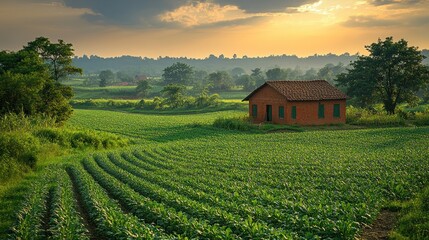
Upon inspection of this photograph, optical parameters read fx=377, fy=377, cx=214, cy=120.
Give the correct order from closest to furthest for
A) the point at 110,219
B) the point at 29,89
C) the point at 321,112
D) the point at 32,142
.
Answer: the point at 110,219 → the point at 32,142 → the point at 29,89 → the point at 321,112

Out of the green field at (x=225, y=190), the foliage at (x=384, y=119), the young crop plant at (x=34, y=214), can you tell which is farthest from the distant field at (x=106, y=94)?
the young crop plant at (x=34, y=214)

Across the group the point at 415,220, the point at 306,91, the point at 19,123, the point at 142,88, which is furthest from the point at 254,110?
the point at 142,88

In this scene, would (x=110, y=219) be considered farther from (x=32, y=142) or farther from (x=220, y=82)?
(x=220, y=82)

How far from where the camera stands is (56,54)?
43094 mm

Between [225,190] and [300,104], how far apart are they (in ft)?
97.2

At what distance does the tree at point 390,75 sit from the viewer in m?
48.0

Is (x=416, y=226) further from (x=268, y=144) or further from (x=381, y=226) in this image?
(x=268, y=144)

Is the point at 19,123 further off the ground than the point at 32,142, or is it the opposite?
the point at 19,123

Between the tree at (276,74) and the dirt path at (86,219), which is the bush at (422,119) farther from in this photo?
the tree at (276,74)

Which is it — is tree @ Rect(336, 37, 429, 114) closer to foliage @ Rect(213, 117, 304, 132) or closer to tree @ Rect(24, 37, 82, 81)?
foliage @ Rect(213, 117, 304, 132)

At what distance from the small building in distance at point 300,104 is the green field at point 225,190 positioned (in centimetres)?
1341

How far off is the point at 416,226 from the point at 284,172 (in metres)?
8.43

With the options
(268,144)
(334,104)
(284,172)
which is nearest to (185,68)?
(334,104)

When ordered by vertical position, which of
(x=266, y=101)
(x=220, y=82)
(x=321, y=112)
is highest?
(x=220, y=82)
